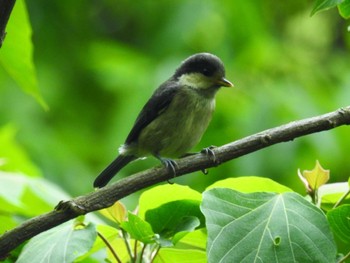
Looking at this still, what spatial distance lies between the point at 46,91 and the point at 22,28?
4.01 metres

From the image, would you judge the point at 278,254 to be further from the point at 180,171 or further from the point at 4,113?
the point at 4,113

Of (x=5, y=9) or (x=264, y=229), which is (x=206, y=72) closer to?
(x=264, y=229)

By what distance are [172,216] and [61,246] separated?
30 centimetres

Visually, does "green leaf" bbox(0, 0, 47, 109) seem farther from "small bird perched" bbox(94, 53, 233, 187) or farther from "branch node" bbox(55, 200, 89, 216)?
"small bird perched" bbox(94, 53, 233, 187)

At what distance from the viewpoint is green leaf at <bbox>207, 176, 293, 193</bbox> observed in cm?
204

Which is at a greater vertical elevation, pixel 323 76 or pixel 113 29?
pixel 113 29

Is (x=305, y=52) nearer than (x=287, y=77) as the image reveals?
No

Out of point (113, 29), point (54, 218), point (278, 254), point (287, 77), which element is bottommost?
point (278, 254)

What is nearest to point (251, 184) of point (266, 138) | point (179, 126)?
point (266, 138)

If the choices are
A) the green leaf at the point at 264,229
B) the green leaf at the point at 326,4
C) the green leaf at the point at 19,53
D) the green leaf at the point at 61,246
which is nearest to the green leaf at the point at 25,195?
the green leaf at the point at 19,53

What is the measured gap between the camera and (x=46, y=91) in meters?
6.35

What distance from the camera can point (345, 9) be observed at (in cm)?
195

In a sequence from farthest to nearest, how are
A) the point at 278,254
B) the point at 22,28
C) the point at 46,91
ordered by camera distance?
1. the point at 46,91
2. the point at 22,28
3. the point at 278,254

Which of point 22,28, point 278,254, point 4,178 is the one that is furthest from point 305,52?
point 278,254
